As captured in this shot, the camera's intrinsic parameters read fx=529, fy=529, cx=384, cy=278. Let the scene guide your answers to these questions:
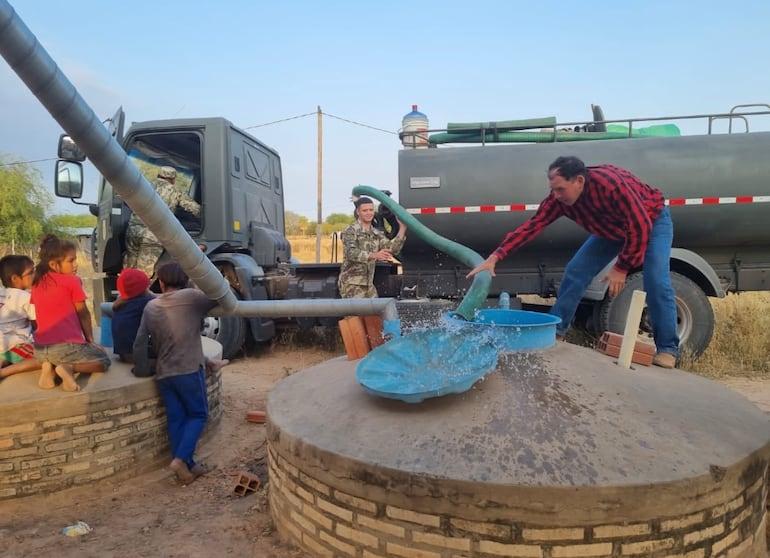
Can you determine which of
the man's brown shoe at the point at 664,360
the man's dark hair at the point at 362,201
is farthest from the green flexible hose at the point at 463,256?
the man's brown shoe at the point at 664,360

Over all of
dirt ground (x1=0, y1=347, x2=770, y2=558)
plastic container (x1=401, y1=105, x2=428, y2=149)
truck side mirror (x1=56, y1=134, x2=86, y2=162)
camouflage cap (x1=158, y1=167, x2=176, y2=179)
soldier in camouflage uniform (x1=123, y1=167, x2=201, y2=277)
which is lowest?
dirt ground (x1=0, y1=347, x2=770, y2=558)

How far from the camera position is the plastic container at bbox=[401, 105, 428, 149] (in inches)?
251

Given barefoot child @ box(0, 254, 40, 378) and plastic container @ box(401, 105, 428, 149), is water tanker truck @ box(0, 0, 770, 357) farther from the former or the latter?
barefoot child @ box(0, 254, 40, 378)

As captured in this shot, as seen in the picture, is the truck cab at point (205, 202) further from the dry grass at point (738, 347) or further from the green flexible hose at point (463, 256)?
the dry grass at point (738, 347)

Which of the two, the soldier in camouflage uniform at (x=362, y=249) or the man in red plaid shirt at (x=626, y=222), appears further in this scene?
the soldier in camouflage uniform at (x=362, y=249)

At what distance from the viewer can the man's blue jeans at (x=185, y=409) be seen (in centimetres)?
364

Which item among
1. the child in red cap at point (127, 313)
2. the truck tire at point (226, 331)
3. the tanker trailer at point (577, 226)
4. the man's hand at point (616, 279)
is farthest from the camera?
the truck tire at point (226, 331)

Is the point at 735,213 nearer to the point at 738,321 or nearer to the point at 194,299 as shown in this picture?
the point at 738,321

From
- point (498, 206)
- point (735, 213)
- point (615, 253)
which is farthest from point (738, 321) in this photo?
point (615, 253)

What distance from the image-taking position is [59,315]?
352 centimetres

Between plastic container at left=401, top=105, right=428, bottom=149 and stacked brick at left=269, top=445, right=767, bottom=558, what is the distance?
4.78 metres

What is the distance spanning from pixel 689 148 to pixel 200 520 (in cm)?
612

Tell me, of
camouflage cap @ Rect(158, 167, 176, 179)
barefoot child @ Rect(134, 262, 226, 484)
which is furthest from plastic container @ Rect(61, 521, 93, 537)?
camouflage cap @ Rect(158, 167, 176, 179)

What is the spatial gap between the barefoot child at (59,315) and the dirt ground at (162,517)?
0.74 metres
